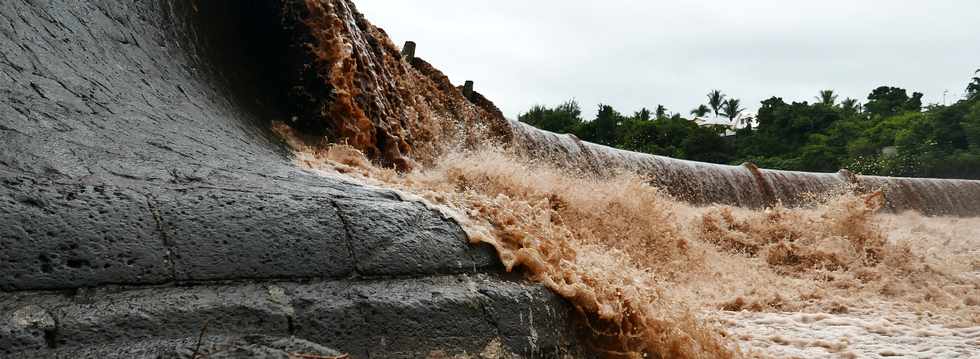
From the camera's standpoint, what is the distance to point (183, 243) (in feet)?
7.52

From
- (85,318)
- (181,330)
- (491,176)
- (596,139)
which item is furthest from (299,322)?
(596,139)

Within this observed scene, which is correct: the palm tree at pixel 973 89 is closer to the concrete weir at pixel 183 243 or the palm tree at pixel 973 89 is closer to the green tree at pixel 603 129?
the green tree at pixel 603 129

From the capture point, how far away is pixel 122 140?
9.01 feet

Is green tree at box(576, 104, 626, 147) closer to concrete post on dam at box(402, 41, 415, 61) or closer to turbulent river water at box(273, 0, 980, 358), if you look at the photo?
Result: turbulent river water at box(273, 0, 980, 358)

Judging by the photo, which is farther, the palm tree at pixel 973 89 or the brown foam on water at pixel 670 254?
the palm tree at pixel 973 89

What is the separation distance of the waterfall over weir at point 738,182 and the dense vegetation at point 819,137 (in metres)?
5.88

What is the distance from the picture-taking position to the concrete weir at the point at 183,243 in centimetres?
202

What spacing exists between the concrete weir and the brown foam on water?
279 millimetres

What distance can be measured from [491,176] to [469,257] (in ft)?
8.37

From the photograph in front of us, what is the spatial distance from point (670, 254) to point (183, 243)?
5.46m

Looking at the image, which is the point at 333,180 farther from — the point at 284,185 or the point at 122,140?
the point at 122,140

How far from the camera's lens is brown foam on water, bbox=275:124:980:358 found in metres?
3.25

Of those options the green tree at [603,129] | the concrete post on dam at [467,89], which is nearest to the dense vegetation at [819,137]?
the green tree at [603,129]

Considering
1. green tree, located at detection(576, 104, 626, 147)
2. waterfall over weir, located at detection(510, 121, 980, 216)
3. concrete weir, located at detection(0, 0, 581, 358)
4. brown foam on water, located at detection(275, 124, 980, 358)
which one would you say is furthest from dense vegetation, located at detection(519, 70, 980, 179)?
concrete weir, located at detection(0, 0, 581, 358)
